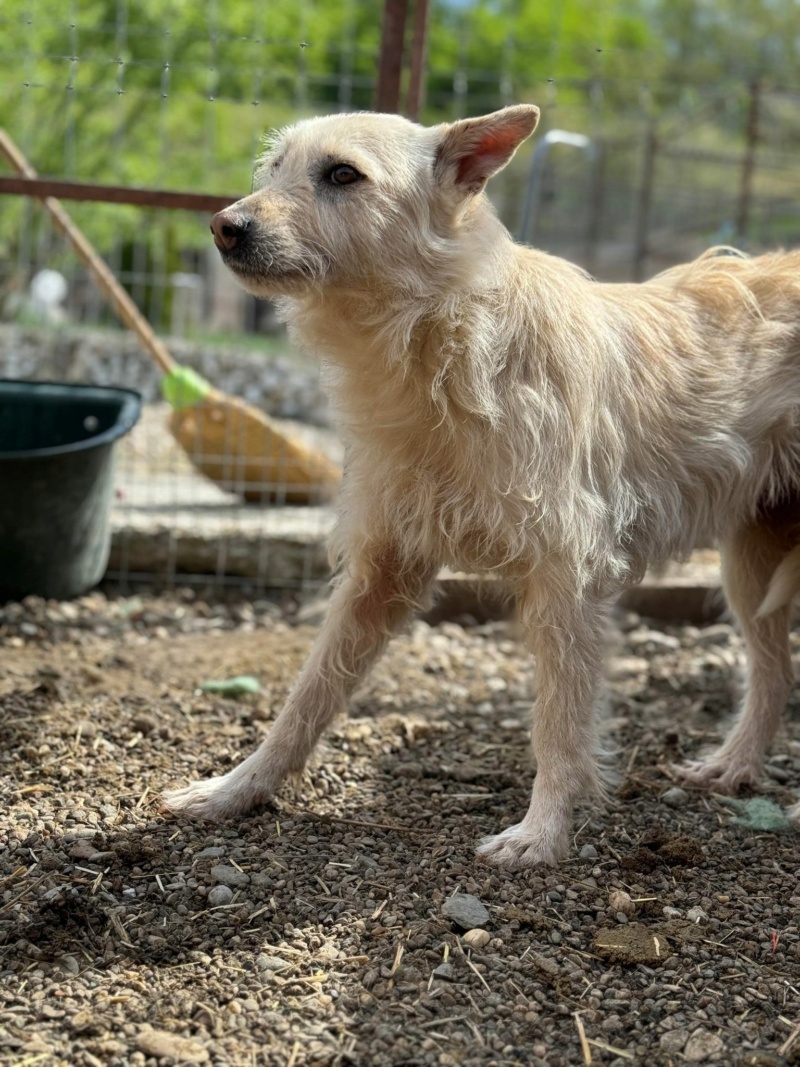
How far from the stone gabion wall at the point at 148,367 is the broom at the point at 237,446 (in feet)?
15.2

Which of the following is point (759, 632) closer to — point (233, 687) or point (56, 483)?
point (233, 687)

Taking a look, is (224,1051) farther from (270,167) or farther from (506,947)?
(270,167)

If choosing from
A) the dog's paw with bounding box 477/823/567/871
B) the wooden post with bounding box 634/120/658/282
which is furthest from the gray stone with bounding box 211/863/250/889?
the wooden post with bounding box 634/120/658/282

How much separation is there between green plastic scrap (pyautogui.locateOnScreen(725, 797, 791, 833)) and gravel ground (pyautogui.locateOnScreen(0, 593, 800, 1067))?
0.05 metres

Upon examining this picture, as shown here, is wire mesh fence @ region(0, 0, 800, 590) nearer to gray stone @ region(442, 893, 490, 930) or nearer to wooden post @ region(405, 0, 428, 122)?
wooden post @ region(405, 0, 428, 122)

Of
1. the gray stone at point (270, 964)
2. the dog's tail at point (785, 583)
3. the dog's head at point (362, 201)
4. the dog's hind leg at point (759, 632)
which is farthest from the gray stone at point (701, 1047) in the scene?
the dog's head at point (362, 201)

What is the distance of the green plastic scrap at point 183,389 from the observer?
5.97m

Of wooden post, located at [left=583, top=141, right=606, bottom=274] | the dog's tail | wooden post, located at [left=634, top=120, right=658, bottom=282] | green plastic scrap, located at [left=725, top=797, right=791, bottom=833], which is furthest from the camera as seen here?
wooden post, located at [left=583, top=141, right=606, bottom=274]

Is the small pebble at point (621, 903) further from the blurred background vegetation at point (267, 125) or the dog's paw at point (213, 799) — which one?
the blurred background vegetation at point (267, 125)

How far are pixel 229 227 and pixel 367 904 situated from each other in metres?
1.76

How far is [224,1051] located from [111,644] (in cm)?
301

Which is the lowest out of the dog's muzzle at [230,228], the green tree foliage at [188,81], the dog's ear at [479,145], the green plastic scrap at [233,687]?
the green plastic scrap at [233,687]

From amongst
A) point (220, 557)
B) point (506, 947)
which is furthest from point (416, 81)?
point (506, 947)

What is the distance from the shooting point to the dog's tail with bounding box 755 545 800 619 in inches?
147
